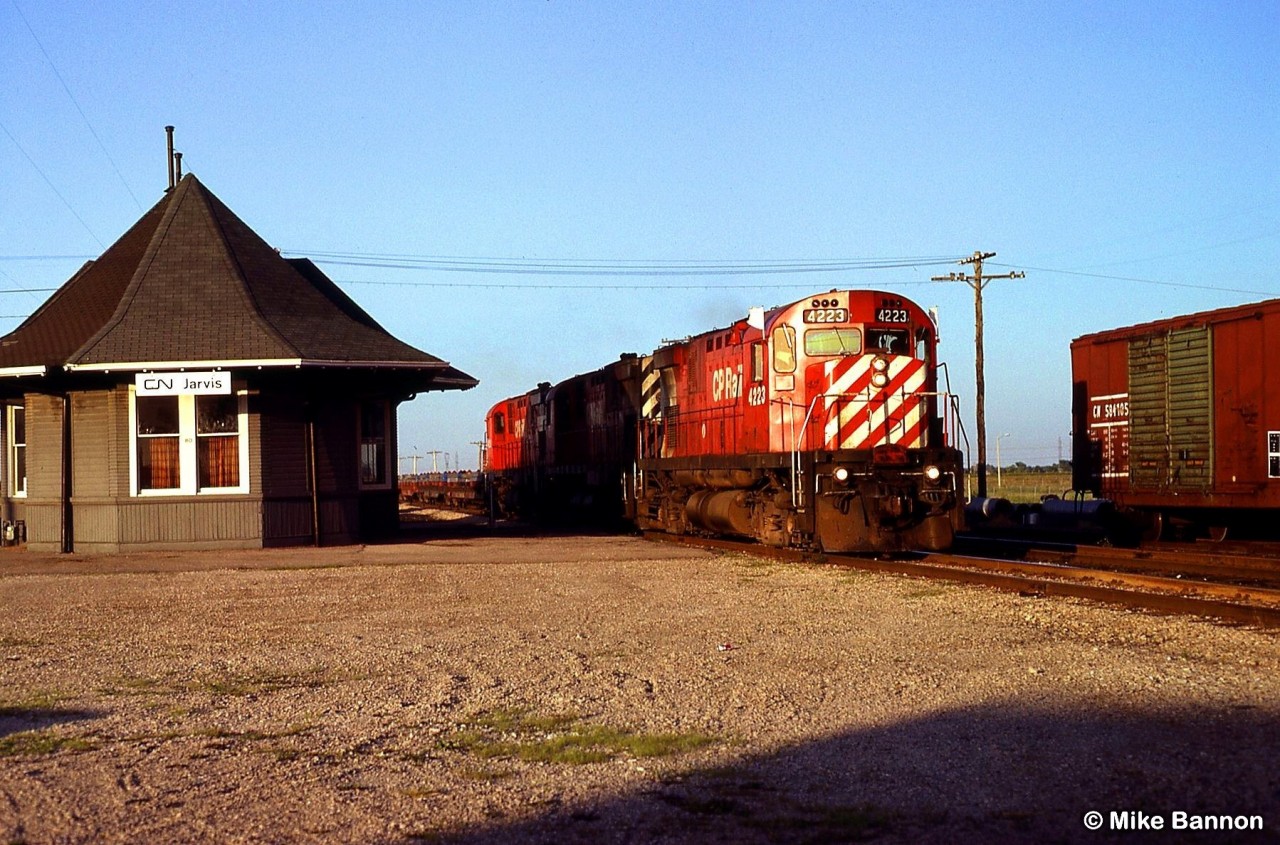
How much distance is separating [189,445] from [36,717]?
44.2ft

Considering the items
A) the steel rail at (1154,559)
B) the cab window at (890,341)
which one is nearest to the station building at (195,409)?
the cab window at (890,341)

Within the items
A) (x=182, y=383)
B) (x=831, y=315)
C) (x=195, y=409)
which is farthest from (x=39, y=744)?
(x=195, y=409)

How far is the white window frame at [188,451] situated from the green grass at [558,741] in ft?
47.4

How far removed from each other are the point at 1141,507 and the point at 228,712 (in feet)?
54.6

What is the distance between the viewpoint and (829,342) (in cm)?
1786

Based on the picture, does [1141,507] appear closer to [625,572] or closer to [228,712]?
[625,572]

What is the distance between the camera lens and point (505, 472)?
131 feet

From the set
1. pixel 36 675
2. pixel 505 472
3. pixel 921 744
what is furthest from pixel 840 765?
pixel 505 472

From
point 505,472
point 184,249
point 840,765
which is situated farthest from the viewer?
point 505,472

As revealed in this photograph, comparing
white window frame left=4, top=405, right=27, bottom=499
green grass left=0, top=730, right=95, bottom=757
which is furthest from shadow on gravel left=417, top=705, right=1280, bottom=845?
white window frame left=4, top=405, right=27, bottom=499

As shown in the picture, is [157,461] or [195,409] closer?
[195,409]

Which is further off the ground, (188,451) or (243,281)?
(243,281)

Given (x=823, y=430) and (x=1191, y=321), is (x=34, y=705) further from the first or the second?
(x=1191, y=321)

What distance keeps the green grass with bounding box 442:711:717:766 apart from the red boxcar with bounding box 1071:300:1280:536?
13.6 metres
